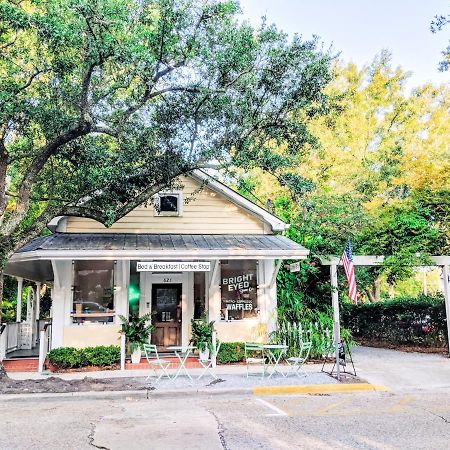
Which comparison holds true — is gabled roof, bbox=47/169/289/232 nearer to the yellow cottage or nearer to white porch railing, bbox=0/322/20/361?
the yellow cottage

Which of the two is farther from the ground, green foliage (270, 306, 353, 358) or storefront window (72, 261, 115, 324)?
storefront window (72, 261, 115, 324)

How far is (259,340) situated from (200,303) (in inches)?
80.2

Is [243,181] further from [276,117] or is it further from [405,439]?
[405,439]

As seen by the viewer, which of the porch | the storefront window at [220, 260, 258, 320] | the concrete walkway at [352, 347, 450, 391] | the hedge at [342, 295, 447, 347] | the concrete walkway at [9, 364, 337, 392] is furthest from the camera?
the hedge at [342, 295, 447, 347]

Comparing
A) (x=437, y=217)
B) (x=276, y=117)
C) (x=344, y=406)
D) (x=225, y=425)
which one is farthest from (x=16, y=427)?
(x=437, y=217)

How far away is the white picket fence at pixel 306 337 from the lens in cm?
1243

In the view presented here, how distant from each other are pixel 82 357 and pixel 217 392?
425 cm

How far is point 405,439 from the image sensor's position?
5848mm

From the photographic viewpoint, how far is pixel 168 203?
1386 cm

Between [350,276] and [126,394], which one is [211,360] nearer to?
[126,394]

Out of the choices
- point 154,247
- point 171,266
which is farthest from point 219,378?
point 154,247

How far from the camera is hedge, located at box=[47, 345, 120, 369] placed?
1140cm

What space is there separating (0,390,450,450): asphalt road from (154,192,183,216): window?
20.5 feet

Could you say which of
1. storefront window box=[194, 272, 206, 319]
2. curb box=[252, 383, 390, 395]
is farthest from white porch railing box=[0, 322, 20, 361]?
curb box=[252, 383, 390, 395]
